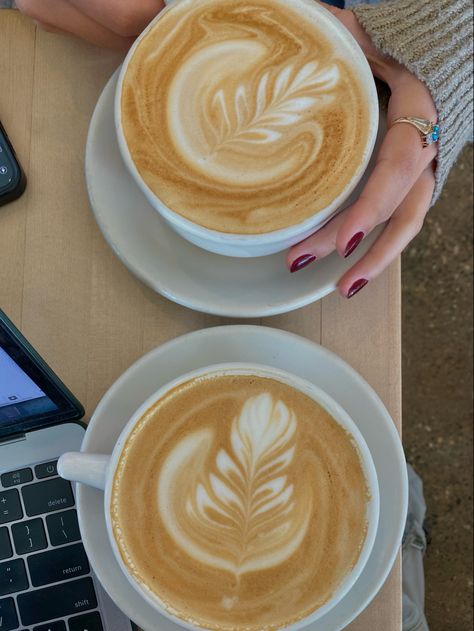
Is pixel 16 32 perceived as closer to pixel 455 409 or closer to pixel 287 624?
pixel 287 624

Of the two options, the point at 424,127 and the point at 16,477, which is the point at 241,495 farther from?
the point at 424,127

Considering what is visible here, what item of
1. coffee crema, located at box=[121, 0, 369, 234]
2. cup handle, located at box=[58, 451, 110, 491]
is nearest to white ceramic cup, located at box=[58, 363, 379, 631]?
cup handle, located at box=[58, 451, 110, 491]

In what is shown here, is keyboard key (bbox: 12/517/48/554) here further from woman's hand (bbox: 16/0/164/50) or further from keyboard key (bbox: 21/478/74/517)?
woman's hand (bbox: 16/0/164/50)

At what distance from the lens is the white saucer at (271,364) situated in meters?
0.51

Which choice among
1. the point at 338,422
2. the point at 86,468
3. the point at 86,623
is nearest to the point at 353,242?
the point at 338,422

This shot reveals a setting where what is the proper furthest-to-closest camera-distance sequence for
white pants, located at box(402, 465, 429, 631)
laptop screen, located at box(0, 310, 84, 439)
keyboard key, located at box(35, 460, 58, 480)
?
white pants, located at box(402, 465, 429, 631), keyboard key, located at box(35, 460, 58, 480), laptop screen, located at box(0, 310, 84, 439)

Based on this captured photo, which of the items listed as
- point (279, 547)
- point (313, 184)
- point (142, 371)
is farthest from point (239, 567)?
point (313, 184)

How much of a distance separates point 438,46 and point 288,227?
0.24m

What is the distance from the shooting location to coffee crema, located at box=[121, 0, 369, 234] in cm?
51

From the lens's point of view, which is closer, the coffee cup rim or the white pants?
the coffee cup rim

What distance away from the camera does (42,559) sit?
1.81ft

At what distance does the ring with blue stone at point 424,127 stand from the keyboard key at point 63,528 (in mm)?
410

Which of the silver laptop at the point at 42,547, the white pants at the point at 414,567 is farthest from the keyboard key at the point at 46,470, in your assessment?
the white pants at the point at 414,567

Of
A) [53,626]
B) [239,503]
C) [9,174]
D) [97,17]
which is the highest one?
[97,17]
